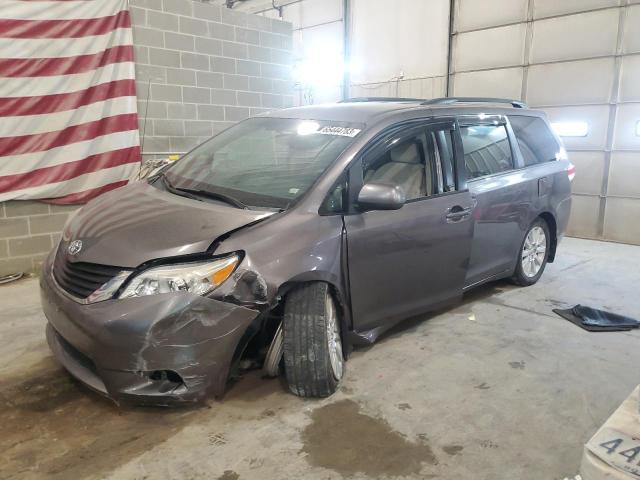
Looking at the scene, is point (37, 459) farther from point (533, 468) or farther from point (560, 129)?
point (560, 129)

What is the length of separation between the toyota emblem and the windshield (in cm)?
71

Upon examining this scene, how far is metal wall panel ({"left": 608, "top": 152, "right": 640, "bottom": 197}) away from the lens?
7.11 meters

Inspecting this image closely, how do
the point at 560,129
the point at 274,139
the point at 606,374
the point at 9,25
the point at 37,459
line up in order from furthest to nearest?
the point at 560,129, the point at 9,25, the point at 274,139, the point at 606,374, the point at 37,459

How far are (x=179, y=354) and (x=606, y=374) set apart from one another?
99.6 inches

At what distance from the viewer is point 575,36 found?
740 cm

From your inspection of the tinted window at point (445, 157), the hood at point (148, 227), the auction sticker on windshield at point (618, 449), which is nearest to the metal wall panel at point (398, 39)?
the tinted window at point (445, 157)

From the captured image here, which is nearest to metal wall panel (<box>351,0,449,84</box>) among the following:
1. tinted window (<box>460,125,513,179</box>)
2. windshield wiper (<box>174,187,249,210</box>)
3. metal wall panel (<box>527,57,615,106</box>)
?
metal wall panel (<box>527,57,615,106</box>)

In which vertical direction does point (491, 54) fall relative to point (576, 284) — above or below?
above

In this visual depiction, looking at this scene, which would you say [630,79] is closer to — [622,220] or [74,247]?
[622,220]

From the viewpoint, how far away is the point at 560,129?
7711mm

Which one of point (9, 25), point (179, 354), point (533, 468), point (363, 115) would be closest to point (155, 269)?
point (179, 354)

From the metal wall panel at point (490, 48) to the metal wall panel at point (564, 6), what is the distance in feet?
1.05

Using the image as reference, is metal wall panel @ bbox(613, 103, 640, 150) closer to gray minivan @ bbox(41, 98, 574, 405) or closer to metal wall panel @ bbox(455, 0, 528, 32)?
metal wall panel @ bbox(455, 0, 528, 32)

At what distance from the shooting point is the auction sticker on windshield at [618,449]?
5.43ft
